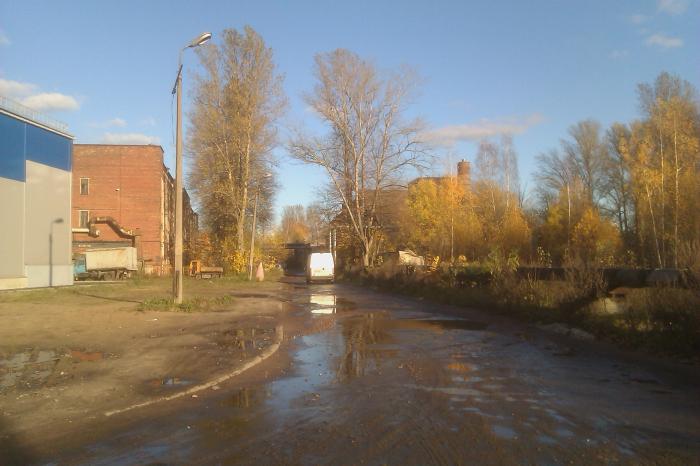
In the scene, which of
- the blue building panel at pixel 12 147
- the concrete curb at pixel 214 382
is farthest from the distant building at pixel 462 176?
the concrete curb at pixel 214 382

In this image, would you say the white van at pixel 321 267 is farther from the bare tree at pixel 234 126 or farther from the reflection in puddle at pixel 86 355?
the reflection in puddle at pixel 86 355

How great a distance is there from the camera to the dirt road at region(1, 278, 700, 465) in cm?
495

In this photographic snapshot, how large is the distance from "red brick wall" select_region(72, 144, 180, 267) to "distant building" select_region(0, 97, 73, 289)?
17.1 m

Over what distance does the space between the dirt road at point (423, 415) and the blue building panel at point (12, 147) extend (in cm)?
2442

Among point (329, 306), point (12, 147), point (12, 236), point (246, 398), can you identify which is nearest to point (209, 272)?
point (12, 236)

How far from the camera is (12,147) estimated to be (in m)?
28.2

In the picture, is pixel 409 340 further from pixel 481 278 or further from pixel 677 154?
pixel 677 154

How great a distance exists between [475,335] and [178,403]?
8.26 meters

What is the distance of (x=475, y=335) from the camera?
13188 mm

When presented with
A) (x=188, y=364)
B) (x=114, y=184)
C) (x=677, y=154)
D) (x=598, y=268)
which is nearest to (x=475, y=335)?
(x=598, y=268)

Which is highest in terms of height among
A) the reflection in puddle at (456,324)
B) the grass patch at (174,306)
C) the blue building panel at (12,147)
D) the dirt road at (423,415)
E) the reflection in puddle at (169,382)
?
the blue building panel at (12,147)

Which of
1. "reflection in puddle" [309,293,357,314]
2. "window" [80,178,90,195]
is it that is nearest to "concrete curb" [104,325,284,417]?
"reflection in puddle" [309,293,357,314]

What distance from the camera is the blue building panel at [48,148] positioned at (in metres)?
30.1

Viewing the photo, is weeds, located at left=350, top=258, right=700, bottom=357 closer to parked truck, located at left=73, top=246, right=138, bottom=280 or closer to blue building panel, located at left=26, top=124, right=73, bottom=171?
blue building panel, located at left=26, top=124, right=73, bottom=171
